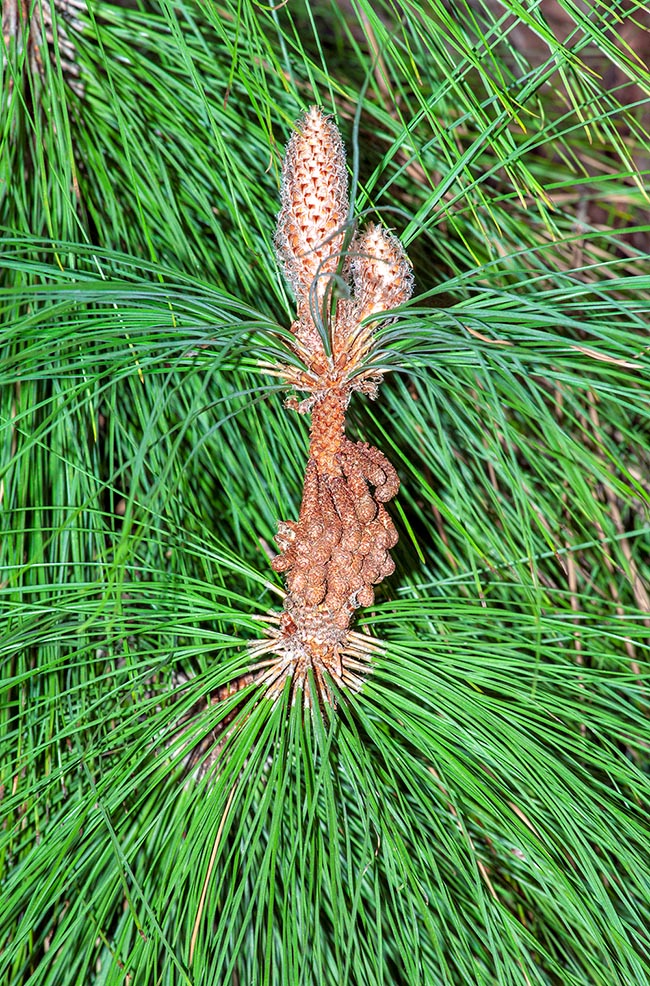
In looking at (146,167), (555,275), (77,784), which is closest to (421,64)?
(146,167)

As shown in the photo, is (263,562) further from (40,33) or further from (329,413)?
(40,33)

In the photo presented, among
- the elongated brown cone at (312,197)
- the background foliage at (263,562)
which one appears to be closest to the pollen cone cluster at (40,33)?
the background foliage at (263,562)

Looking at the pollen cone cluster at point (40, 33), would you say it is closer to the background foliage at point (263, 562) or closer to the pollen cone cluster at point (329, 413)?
the background foliage at point (263, 562)

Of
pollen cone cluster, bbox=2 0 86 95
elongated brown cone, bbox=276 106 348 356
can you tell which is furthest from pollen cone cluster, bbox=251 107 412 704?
pollen cone cluster, bbox=2 0 86 95

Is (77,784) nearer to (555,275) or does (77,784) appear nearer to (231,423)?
(231,423)

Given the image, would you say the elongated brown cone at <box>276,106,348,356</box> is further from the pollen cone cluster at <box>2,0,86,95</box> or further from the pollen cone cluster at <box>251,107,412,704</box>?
the pollen cone cluster at <box>2,0,86,95</box>

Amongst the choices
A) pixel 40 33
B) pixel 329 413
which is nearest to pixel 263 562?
pixel 329 413
